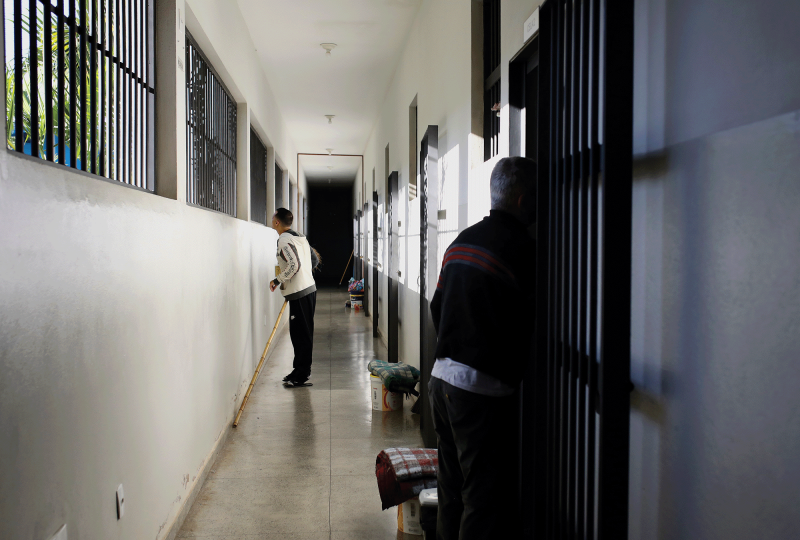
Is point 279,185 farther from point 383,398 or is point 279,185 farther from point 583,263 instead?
point 583,263

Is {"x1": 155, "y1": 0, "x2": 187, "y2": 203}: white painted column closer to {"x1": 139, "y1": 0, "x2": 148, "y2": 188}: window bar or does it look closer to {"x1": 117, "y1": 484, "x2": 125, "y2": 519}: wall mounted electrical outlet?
{"x1": 139, "y1": 0, "x2": 148, "y2": 188}: window bar

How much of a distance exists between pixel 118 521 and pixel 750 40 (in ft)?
7.90

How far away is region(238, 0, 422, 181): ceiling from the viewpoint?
5.25m

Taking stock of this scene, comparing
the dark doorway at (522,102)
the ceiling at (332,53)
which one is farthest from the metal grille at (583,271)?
the ceiling at (332,53)

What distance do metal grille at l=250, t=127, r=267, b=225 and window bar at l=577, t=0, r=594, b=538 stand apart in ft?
19.2

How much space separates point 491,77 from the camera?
3139 mm

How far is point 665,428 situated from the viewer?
1265mm

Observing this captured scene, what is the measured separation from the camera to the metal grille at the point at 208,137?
12.2ft

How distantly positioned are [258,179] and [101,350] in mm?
5959

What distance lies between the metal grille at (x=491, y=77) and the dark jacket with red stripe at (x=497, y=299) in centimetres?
129

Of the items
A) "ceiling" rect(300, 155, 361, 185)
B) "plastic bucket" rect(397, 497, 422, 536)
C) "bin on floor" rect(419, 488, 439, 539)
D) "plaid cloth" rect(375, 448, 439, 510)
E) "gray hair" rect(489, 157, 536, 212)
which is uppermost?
"ceiling" rect(300, 155, 361, 185)

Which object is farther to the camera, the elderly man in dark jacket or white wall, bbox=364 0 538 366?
white wall, bbox=364 0 538 366

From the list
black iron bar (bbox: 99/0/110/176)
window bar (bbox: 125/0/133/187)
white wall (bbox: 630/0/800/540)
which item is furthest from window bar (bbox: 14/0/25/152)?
white wall (bbox: 630/0/800/540)

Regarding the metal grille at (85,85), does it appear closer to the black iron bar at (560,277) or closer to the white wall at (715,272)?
the black iron bar at (560,277)
